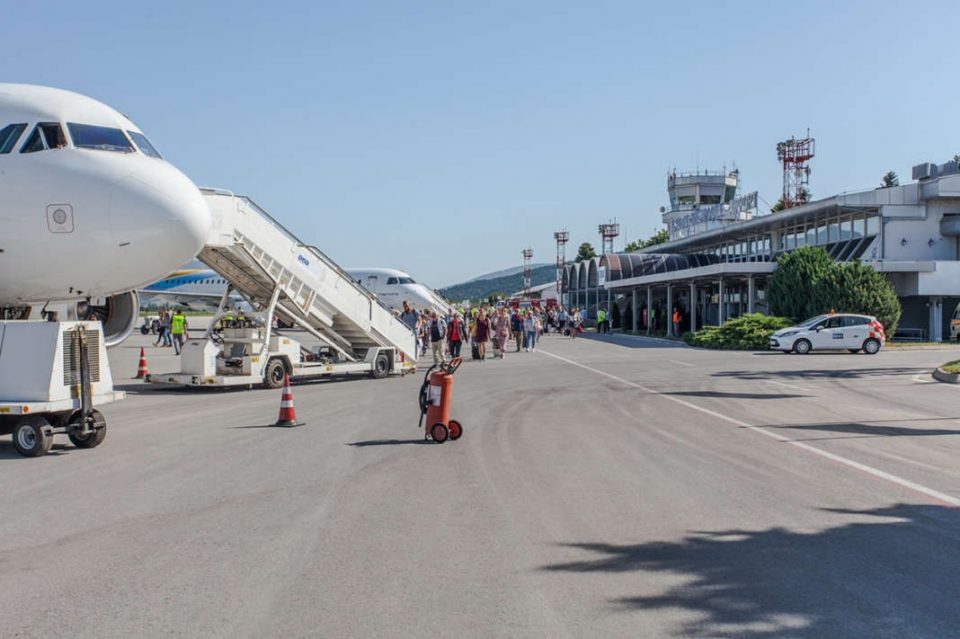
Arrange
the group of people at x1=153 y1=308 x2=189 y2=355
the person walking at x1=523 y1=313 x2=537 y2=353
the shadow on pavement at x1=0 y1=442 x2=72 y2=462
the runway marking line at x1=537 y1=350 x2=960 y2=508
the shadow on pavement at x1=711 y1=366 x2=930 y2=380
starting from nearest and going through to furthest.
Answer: the runway marking line at x1=537 y1=350 x2=960 y2=508 → the shadow on pavement at x1=0 y1=442 x2=72 y2=462 → the shadow on pavement at x1=711 y1=366 x2=930 y2=380 → the group of people at x1=153 y1=308 x2=189 y2=355 → the person walking at x1=523 y1=313 x2=537 y2=353

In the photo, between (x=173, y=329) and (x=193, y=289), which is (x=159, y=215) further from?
(x=193, y=289)

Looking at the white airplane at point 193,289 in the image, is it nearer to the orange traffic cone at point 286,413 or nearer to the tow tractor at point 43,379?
the orange traffic cone at point 286,413

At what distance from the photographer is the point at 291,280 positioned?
20812mm

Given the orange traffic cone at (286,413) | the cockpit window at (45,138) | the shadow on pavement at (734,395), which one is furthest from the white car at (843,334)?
the cockpit window at (45,138)

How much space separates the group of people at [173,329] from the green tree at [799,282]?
25.1 meters

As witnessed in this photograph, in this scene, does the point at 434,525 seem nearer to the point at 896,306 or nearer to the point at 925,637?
the point at 925,637

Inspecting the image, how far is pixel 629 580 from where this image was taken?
5.74 m

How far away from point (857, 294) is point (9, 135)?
33.0m

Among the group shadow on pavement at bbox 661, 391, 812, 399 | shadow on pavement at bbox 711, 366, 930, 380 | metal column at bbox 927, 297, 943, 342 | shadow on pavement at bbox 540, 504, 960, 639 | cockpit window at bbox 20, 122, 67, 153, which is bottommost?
shadow on pavement at bbox 540, 504, 960, 639

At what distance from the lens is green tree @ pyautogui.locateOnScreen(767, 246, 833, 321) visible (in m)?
37.0

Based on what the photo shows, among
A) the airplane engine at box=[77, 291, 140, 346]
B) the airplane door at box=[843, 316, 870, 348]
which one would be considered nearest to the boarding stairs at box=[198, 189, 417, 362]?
the airplane engine at box=[77, 291, 140, 346]

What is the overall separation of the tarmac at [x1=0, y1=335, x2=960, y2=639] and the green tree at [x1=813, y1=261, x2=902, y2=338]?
22615mm

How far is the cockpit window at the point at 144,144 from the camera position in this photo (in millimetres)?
11328

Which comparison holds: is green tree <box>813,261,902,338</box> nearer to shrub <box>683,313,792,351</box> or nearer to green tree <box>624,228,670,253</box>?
shrub <box>683,313,792,351</box>
